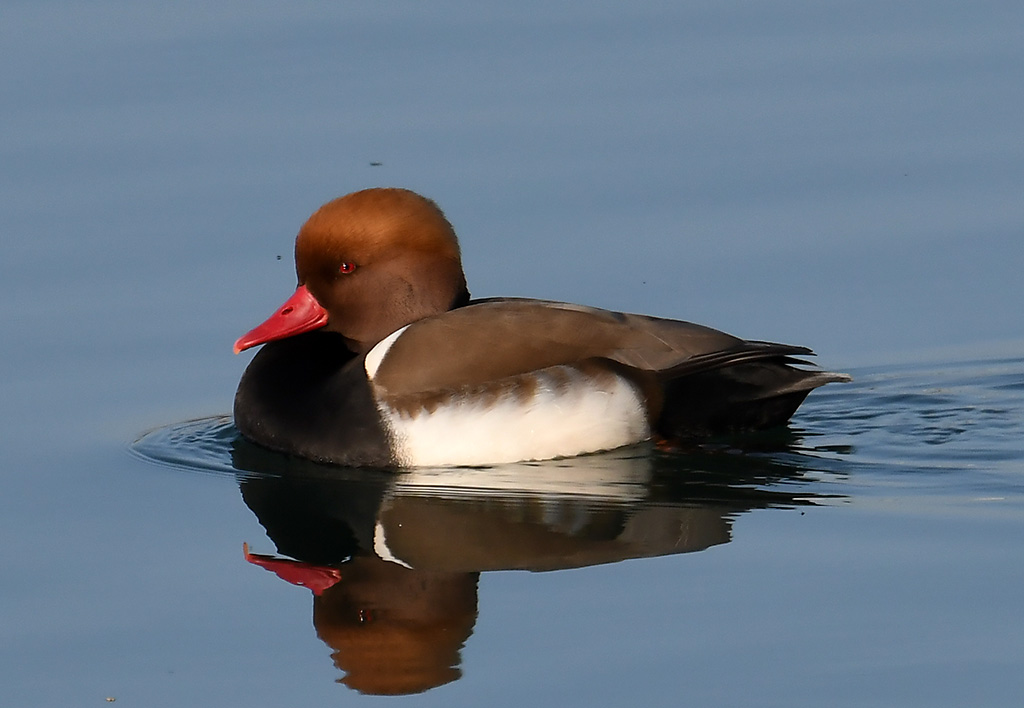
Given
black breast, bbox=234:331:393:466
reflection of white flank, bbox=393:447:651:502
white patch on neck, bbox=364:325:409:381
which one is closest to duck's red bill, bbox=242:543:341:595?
reflection of white flank, bbox=393:447:651:502

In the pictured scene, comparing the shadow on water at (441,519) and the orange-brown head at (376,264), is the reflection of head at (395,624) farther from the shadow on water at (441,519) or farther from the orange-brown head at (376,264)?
the orange-brown head at (376,264)

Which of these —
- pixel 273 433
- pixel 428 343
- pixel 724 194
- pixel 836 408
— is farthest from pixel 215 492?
pixel 724 194

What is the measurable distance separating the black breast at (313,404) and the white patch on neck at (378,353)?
0.03 m

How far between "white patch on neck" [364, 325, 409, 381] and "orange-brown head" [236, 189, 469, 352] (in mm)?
198

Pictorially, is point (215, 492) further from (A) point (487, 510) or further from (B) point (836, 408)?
(B) point (836, 408)

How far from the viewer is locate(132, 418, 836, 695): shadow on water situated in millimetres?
5297

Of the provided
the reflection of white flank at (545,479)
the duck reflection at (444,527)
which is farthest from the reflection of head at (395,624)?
the reflection of white flank at (545,479)

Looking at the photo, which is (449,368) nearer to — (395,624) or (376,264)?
(376,264)

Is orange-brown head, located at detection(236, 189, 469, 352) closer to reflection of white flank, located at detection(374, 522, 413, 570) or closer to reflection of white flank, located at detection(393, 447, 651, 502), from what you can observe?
reflection of white flank, located at detection(393, 447, 651, 502)

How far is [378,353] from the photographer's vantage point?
22.4 feet

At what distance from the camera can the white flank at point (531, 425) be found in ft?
22.0

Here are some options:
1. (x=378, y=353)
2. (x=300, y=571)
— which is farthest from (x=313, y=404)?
(x=300, y=571)

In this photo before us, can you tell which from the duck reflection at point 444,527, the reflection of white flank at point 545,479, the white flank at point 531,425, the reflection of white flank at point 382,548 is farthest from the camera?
the white flank at point 531,425

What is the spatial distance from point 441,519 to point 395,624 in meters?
0.91
